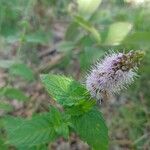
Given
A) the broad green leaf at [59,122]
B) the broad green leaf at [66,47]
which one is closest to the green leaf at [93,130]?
the broad green leaf at [59,122]

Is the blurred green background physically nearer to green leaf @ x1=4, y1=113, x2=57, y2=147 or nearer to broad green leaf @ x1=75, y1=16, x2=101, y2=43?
broad green leaf @ x1=75, y1=16, x2=101, y2=43

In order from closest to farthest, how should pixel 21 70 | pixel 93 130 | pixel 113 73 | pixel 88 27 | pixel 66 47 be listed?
pixel 113 73 < pixel 93 130 < pixel 21 70 < pixel 88 27 < pixel 66 47

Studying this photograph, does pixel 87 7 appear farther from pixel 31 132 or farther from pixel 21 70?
pixel 31 132

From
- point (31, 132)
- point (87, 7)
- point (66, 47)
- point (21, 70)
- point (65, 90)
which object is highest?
point (87, 7)

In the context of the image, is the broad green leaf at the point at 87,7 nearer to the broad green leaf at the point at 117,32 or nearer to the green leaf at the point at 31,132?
the broad green leaf at the point at 117,32

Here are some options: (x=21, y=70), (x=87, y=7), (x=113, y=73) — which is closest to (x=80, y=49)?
(x=87, y=7)

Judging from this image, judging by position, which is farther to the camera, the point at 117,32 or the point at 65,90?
the point at 117,32

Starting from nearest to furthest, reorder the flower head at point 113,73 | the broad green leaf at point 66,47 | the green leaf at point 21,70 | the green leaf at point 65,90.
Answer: the flower head at point 113,73 → the green leaf at point 65,90 → the green leaf at point 21,70 → the broad green leaf at point 66,47

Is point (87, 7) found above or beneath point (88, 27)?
above

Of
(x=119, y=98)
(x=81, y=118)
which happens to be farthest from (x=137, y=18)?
(x=81, y=118)
